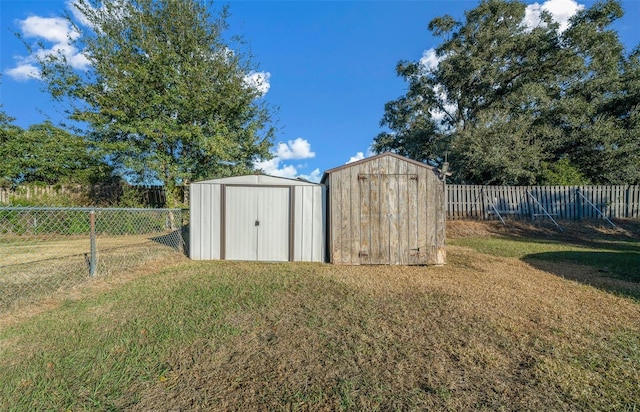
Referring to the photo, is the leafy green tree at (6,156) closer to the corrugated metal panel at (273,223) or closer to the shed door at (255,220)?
the shed door at (255,220)

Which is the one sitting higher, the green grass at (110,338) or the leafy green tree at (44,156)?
the leafy green tree at (44,156)

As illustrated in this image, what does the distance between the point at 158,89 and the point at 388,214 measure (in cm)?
987

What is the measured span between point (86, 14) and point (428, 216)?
44.5 ft

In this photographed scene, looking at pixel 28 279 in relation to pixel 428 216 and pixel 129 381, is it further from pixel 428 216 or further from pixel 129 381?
pixel 428 216

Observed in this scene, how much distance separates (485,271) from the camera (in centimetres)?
538

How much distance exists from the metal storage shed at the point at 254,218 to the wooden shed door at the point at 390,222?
103 centimetres

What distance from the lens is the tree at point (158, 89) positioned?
974 cm

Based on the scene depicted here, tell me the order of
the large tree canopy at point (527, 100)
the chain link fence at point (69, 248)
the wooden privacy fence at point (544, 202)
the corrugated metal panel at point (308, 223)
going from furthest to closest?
1. the large tree canopy at point (527, 100)
2. the wooden privacy fence at point (544, 202)
3. the corrugated metal panel at point (308, 223)
4. the chain link fence at point (69, 248)

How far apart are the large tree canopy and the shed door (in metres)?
8.75

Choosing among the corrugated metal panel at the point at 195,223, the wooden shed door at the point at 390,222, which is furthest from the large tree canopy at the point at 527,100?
the corrugated metal panel at the point at 195,223

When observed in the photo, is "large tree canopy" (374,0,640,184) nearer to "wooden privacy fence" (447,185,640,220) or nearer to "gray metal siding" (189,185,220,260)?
"wooden privacy fence" (447,185,640,220)

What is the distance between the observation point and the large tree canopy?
12672mm

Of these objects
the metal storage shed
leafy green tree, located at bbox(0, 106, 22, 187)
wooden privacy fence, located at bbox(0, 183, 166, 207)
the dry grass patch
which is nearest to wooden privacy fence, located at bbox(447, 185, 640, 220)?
the metal storage shed

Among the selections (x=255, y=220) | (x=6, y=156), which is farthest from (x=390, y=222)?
(x=6, y=156)
